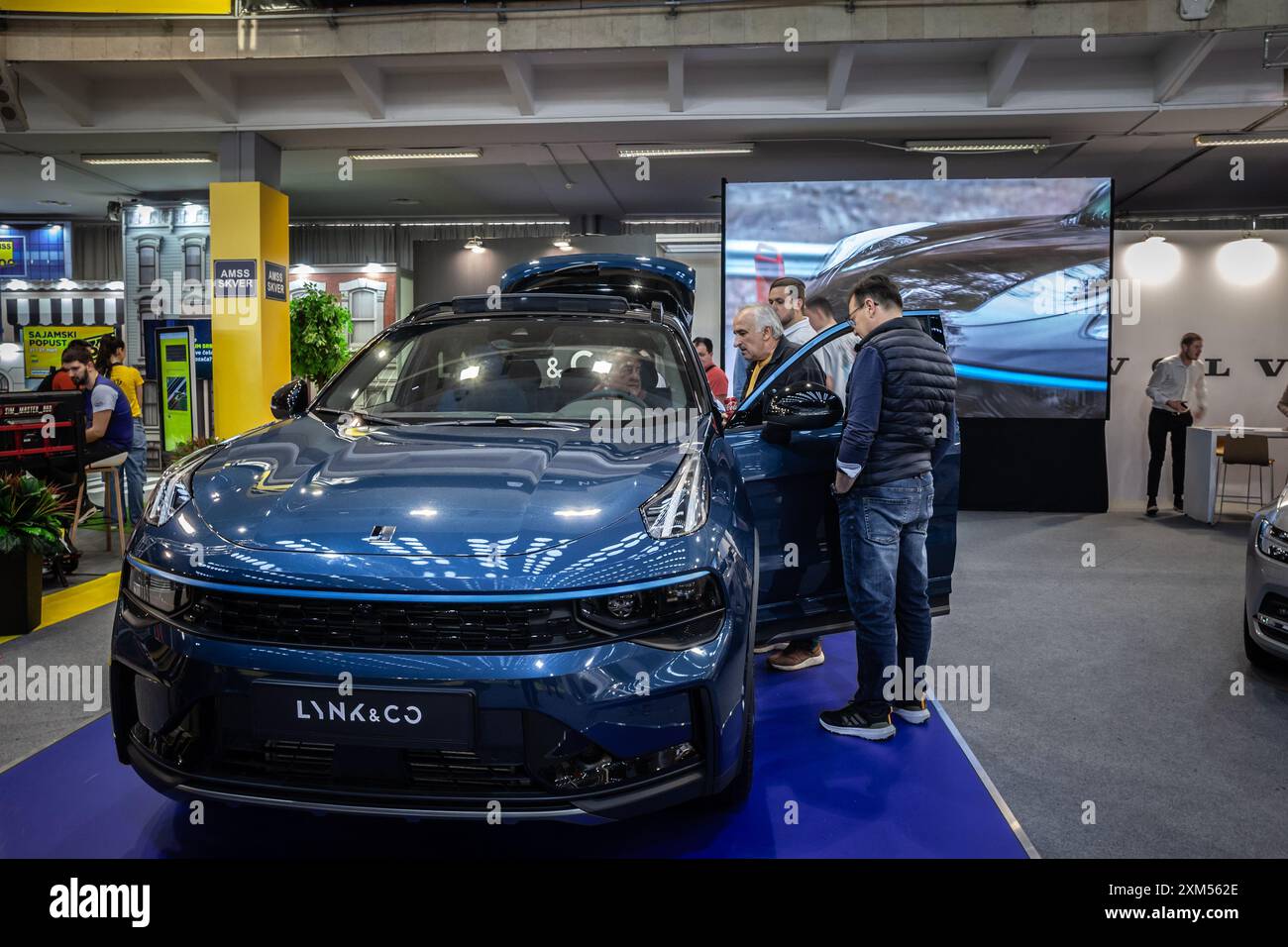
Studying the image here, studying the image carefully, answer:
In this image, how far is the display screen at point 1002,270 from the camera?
8305 millimetres

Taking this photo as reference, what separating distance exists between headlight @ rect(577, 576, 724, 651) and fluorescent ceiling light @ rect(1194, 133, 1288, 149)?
396 inches

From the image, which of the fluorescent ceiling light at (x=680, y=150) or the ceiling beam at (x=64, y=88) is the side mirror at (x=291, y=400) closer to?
the fluorescent ceiling light at (x=680, y=150)

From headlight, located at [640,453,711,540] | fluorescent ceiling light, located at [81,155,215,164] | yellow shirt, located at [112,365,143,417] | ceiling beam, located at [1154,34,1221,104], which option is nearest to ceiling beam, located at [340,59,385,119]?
fluorescent ceiling light, located at [81,155,215,164]

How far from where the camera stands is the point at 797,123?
8586 mm

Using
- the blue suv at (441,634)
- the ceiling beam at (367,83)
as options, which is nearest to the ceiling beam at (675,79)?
the ceiling beam at (367,83)

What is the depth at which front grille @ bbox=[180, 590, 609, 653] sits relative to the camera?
1.67 metres

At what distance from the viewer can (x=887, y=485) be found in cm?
279

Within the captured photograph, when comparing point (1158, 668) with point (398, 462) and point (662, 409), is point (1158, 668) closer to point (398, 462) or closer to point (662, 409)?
point (662, 409)

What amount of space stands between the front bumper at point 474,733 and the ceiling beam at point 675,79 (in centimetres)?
731

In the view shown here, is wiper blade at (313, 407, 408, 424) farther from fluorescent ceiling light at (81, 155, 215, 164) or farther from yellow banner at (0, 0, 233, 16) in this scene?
fluorescent ceiling light at (81, 155, 215, 164)

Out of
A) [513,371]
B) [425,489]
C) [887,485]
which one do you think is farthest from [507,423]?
[887,485]

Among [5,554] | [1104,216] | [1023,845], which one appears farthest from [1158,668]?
[1104,216]

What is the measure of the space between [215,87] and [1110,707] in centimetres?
922
